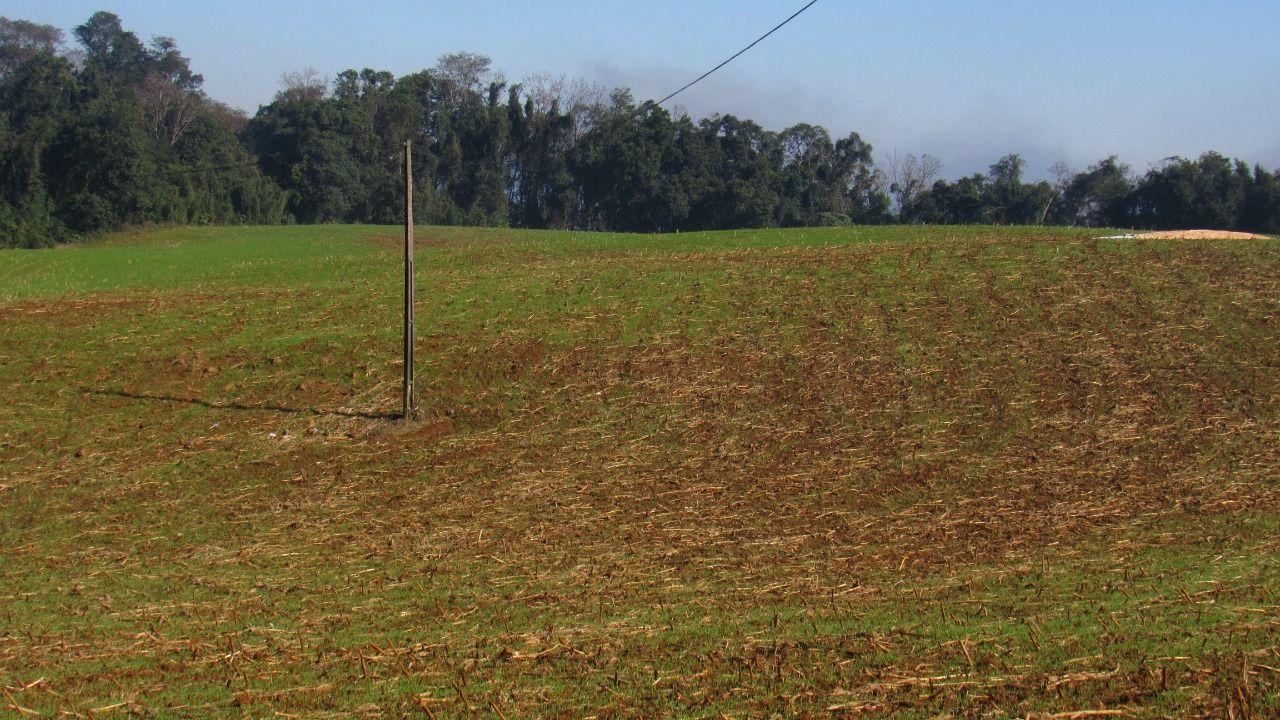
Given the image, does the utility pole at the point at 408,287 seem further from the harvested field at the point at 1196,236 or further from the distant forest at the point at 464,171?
the distant forest at the point at 464,171

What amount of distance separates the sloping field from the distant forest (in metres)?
31.5

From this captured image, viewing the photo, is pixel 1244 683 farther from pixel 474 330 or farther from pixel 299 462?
pixel 474 330

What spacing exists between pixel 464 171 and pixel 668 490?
241ft

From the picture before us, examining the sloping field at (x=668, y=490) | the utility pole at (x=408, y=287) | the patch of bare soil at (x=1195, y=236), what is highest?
the patch of bare soil at (x=1195, y=236)

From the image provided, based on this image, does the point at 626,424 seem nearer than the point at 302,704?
No

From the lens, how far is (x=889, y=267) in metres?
21.3

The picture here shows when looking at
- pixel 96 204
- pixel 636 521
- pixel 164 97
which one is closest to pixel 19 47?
pixel 164 97

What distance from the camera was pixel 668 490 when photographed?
1195 centimetres

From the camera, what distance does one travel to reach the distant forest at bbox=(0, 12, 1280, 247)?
165 feet

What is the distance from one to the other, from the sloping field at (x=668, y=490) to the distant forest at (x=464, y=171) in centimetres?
3150

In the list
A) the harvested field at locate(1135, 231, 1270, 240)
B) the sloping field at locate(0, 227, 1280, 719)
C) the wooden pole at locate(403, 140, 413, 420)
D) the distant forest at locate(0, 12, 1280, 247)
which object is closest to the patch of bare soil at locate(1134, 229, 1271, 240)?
the harvested field at locate(1135, 231, 1270, 240)

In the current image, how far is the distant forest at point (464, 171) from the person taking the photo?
50250mm

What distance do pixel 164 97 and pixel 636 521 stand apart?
83409mm

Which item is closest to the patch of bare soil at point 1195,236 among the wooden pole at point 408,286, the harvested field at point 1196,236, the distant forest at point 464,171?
the harvested field at point 1196,236
